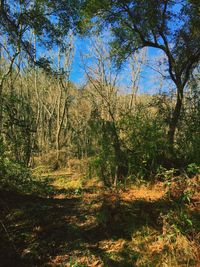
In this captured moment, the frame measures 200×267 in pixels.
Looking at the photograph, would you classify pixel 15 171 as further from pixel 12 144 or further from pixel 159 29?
pixel 159 29

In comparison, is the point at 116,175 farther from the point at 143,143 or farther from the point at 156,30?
the point at 156,30

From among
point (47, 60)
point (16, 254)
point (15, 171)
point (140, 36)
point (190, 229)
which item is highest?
point (140, 36)

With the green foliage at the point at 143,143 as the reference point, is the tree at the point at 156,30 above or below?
above

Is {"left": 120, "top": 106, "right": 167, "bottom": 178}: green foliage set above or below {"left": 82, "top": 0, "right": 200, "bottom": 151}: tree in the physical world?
below

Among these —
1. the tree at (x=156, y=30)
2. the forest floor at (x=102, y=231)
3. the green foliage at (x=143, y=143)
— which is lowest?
the forest floor at (x=102, y=231)

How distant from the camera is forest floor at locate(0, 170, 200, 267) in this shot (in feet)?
14.7

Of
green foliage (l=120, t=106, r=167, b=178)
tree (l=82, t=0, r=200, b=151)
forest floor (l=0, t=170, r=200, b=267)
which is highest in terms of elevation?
tree (l=82, t=0, r=200, b=151)

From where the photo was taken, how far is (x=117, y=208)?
5.79 metres

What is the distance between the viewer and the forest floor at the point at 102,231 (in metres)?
4.49

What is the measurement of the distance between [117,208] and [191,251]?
1736mm

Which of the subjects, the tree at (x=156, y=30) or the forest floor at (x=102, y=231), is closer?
the forest floor at (x=102, y=231)

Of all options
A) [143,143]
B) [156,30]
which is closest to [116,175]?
[143,143]

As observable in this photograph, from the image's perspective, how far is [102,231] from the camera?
523cm

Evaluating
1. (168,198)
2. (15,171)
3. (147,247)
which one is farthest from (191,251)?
(15,171)
